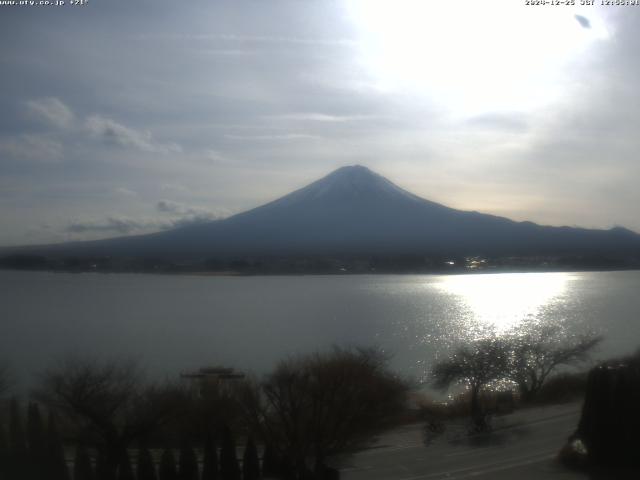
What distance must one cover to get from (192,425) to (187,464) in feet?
2.62

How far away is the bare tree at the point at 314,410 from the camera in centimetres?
602

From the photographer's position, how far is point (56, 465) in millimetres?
4930

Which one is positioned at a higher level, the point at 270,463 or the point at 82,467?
the point at 82,467

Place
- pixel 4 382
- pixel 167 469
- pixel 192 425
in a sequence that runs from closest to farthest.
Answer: pixel 167 469 < pixel 192 425 < pixel 4 382

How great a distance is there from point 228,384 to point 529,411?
3418 millimetres

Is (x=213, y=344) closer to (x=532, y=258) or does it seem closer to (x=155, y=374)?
(x=155, y=374)

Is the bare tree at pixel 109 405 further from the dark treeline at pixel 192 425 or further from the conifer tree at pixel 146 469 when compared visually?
the conifer tree at pixel 146 469

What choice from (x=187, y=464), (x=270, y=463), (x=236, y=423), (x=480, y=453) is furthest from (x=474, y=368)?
(x=187, y=464)

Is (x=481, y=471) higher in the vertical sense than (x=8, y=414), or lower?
lower

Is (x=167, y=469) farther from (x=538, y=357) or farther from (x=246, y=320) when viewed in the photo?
(x=246, y=320)

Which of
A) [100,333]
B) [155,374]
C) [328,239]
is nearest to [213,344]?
[100,333]

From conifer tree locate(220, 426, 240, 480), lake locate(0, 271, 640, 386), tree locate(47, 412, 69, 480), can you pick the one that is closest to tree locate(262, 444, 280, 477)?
conifer tree locate(220, 426, 240, 480)

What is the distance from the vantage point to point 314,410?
6.14 m

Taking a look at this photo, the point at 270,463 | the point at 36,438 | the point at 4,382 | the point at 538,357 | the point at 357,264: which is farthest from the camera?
the point at 357,264
